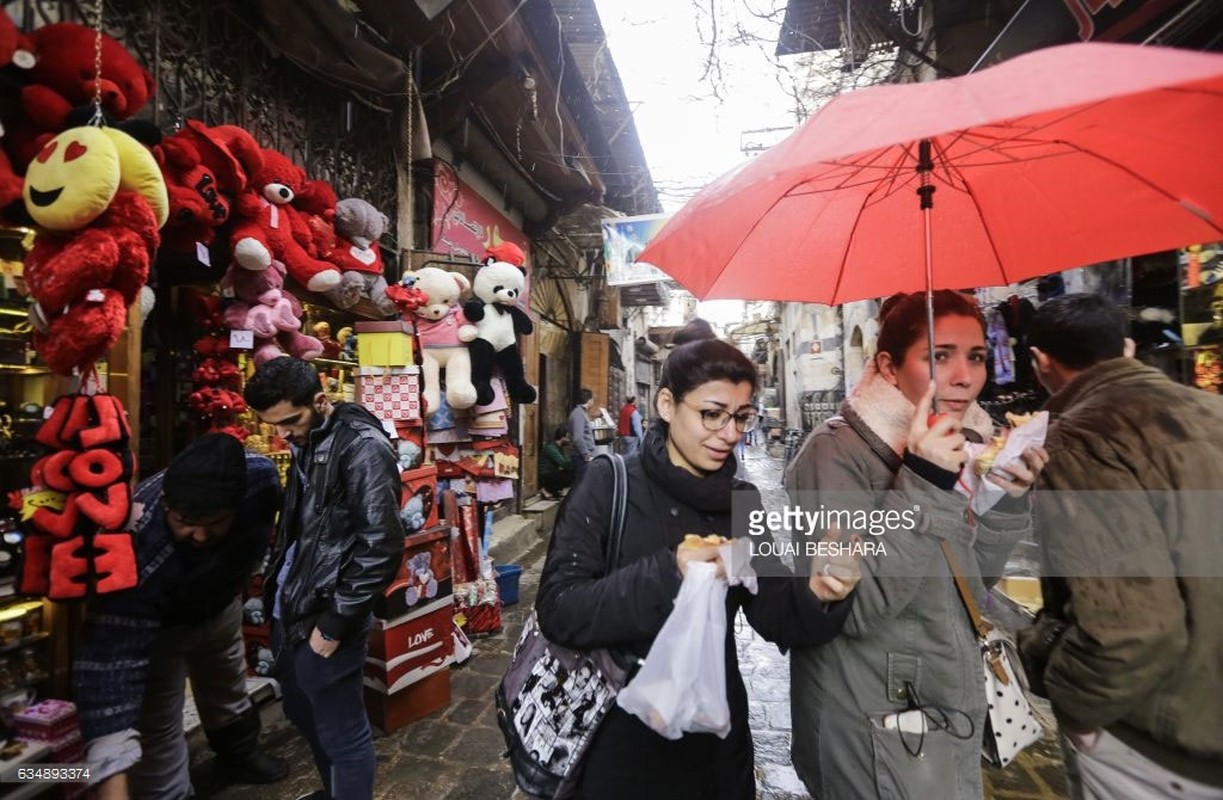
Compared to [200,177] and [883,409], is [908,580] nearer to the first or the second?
[883,409]

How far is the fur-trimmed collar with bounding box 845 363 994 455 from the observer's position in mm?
1642

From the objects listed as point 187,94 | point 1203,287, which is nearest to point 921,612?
point 1203,287

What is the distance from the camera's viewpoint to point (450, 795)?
2781 millimetres

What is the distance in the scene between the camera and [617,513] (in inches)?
61.6

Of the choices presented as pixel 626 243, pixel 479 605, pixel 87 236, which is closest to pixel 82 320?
pixel 87 236

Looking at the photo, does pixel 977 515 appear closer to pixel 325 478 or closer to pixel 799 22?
pixel 325 478

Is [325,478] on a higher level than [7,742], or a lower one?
higher

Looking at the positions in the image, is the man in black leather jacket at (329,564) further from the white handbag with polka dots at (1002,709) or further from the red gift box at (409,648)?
the white handbag with polka dots at (1002,709)

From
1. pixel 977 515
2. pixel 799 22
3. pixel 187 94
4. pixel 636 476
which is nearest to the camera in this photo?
pixel 636 476

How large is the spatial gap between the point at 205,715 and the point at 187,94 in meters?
3.61

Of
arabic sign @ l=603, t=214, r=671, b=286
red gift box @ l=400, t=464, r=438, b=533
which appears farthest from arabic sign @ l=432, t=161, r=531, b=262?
red gift box @ l=400, t=464, r=438, b=533

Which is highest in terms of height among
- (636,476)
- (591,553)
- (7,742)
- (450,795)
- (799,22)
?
(799,22)

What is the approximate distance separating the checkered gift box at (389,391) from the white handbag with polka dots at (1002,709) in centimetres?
384

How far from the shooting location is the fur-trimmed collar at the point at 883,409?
1642 millimetres
